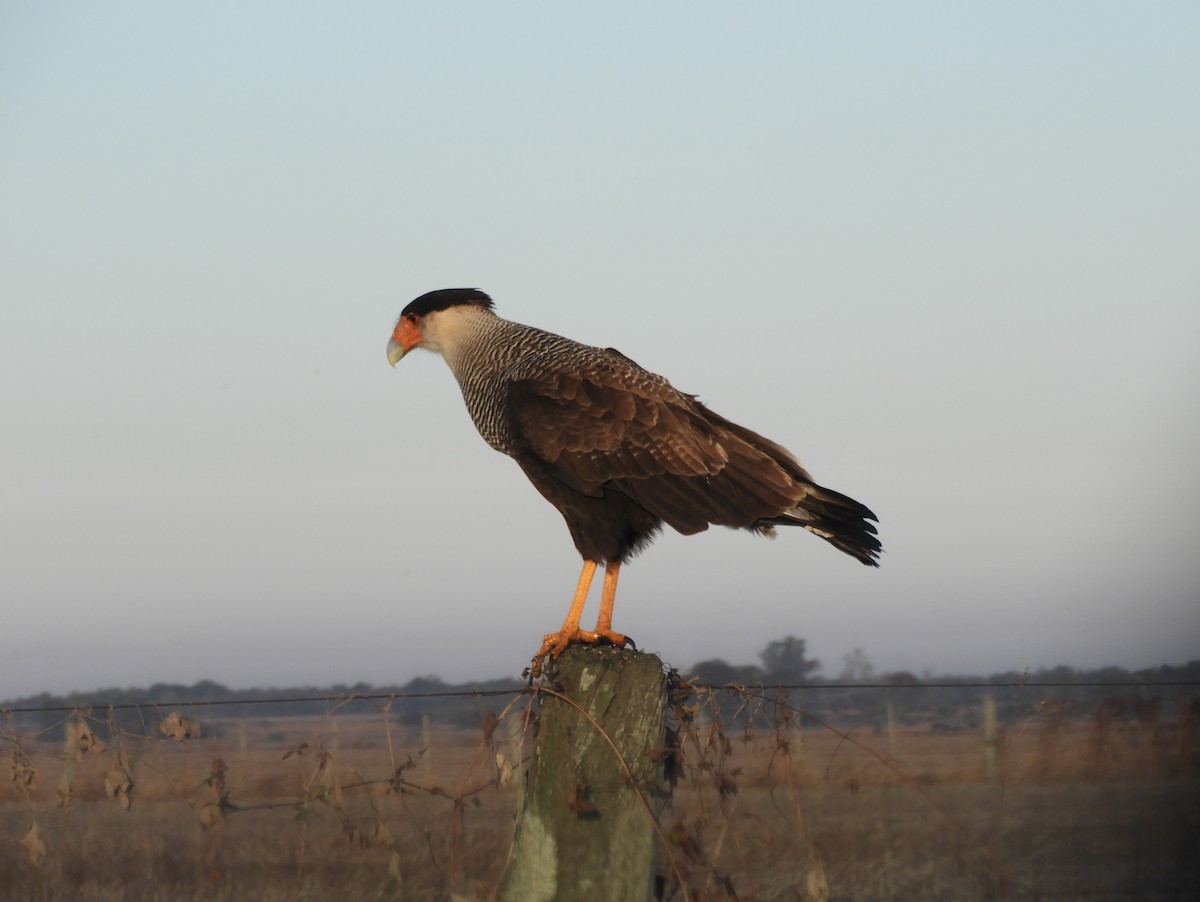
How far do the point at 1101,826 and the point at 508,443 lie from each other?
20.3 ft

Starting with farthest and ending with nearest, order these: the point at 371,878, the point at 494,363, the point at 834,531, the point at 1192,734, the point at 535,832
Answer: the point at 1192,734, the point at 371,878, the point at 494,363, the point at 834,531, the point at 535,832

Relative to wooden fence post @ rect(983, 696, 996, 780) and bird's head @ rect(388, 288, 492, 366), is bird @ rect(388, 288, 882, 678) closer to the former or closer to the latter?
bird's head @ rect(388, 288, 492, 366)

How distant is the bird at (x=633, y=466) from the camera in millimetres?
5570

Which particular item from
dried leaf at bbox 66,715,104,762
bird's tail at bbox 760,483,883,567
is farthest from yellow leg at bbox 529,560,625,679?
dried leaf at bbox 66,715,104,762

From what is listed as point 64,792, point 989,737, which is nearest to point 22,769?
point 64,792

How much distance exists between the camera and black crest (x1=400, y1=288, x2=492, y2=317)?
23.1 ft

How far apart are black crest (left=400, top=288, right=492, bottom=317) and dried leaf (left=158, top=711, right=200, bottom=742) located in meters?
3.17

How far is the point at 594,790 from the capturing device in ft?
10.4

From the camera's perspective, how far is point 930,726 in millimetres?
13789

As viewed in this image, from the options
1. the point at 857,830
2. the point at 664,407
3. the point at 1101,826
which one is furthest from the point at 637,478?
the point at 1101,826

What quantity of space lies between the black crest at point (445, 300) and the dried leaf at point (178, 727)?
317 centimetres

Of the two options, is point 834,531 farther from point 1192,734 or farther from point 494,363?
point 1192,734

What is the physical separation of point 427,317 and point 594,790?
4.26 metres

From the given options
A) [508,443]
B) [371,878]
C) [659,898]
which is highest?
[508,443]
